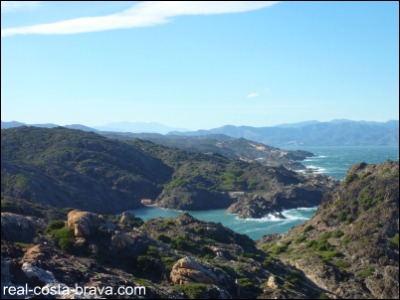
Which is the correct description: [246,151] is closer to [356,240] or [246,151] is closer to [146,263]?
[356,240]

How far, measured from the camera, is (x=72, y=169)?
274ft

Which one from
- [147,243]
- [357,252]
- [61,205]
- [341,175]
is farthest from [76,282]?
[341,175]

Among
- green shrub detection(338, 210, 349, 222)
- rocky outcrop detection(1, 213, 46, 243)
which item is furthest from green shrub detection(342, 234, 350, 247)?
rocky outcrop detection(1, 213, 46, 243)

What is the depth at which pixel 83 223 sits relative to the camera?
57.7ft

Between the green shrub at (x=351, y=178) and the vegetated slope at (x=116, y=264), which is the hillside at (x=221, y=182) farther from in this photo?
the vegetated slope at (x=116, y=264)

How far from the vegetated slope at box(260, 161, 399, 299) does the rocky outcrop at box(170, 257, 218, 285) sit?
12539 mm

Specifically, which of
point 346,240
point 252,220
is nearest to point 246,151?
point 252,220

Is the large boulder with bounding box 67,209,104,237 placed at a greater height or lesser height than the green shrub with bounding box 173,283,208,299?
greater

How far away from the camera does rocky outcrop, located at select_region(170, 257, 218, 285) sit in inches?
623

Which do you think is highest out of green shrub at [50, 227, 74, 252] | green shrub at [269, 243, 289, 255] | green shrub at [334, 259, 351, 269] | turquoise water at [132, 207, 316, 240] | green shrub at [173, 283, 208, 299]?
green shrub at [50, 227, 74, 252]

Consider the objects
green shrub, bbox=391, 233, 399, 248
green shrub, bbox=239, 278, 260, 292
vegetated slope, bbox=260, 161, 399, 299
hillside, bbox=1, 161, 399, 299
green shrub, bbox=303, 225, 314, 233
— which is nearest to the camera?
hillside, bbox=1, 161, 399, 299

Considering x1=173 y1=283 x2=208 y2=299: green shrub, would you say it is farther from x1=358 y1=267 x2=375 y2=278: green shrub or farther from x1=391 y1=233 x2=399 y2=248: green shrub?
x1=391 y1=233 x2=399 y2=248: green shrub

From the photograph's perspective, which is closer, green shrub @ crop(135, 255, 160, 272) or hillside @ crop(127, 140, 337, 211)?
green shrub @ crop(135, 255, 160, 272)

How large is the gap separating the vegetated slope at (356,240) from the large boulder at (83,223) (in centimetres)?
1509
